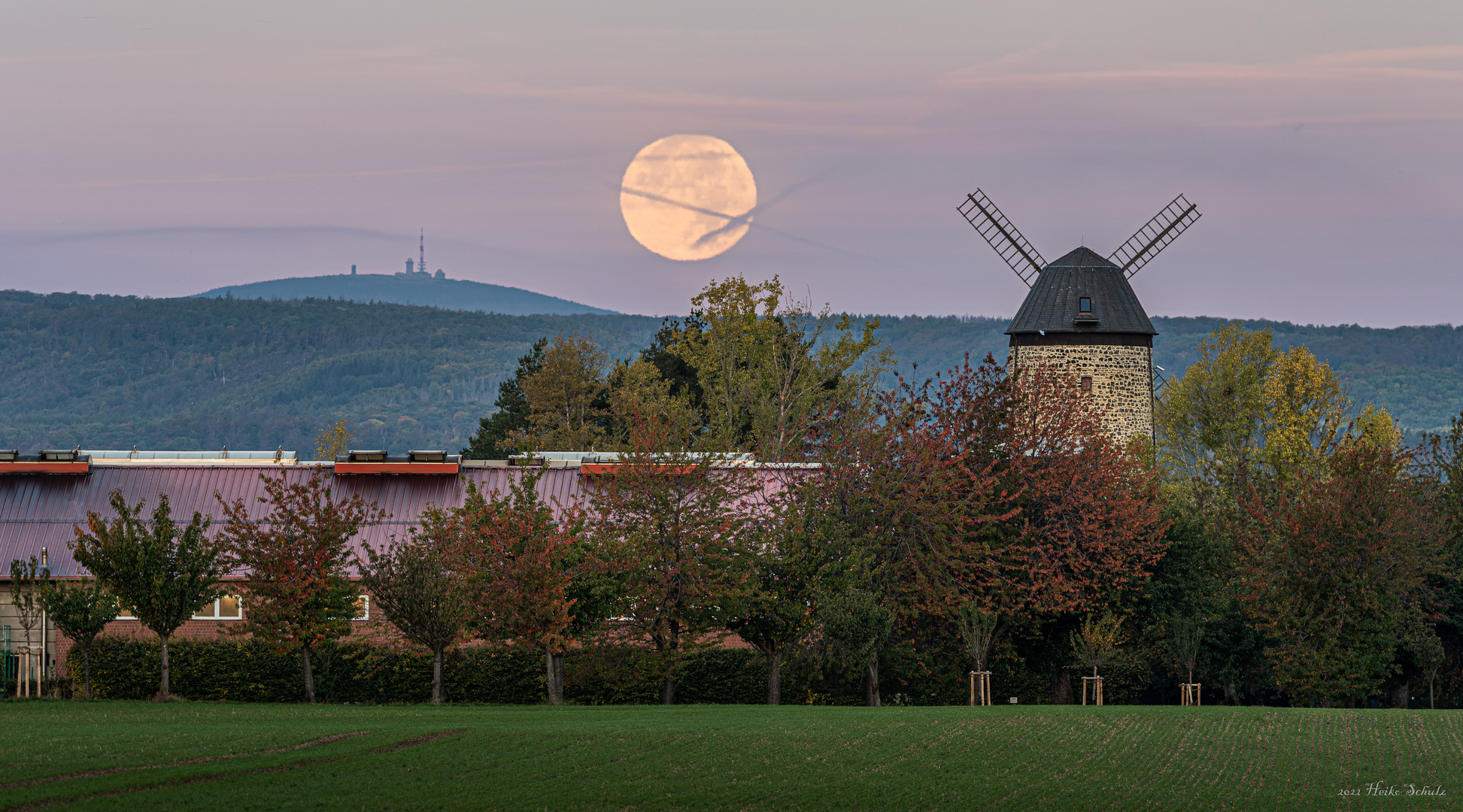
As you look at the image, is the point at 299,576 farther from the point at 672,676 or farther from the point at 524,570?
the point at 672,676

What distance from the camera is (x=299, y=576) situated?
39.9 m

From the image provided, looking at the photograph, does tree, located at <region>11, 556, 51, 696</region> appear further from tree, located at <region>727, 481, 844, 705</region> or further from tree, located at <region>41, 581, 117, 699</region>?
tree, located at <region>727, 481, 844, 705</region>

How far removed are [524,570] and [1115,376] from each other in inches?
1371

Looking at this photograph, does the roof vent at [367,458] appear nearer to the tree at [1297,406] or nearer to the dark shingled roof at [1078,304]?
the dark shingled roof at [1078,304]

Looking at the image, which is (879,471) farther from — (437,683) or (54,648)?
(54,648)

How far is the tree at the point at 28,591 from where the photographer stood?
40603mm

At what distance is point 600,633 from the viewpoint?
40.8m

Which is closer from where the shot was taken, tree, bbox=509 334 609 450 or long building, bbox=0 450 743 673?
long building, bbox=0 450 743 673

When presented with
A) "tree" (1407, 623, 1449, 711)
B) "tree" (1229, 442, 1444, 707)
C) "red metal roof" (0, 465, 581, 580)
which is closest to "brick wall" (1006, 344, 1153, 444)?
"tree" (1229, 442, 1444, 707)

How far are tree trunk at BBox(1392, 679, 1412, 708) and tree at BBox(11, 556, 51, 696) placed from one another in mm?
41301

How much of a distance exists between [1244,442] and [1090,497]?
4236 cm

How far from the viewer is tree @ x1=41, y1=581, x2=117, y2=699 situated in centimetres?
3944

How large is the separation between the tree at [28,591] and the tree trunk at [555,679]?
1401 centimetres

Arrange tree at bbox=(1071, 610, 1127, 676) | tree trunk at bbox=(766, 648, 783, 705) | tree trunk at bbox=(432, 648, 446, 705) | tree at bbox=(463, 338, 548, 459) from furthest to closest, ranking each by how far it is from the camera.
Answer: tree at bbox=(463, 338, 548, 459) → tree at bbox=(1071, 610, 1127, 676) → tree trunk at bbox=(766, 648, 783, 705) → tree trunk at bbox=(432, 648, 446, 705)
